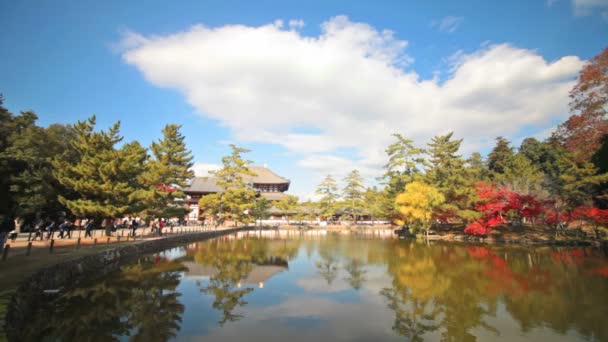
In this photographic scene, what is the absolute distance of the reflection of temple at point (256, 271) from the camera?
11.7 metres

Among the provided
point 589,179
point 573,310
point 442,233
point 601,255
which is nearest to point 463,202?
point 442,233

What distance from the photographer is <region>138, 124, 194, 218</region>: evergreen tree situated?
2284cm

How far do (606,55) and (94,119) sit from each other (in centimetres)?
3261

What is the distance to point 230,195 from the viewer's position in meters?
33.2

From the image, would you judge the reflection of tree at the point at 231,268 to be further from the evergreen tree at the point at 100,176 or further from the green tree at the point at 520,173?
the green tree at the point at 520,173

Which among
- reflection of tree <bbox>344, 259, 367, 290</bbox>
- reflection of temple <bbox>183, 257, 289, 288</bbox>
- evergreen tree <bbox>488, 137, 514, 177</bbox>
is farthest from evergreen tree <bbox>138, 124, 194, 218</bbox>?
evergreen tree <bbox>488, 137, 514, 177</bbox>

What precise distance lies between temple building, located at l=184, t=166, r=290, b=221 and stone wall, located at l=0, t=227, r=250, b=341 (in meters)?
→ 23.9

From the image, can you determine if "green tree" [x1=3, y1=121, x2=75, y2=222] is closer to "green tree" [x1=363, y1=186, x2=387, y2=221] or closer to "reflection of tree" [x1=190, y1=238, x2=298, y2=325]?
"reflection of tree" [x1=190, y1=238, x2=298, y2=325]

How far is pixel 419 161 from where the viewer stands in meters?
34.8

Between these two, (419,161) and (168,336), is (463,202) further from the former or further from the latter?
(168,336)

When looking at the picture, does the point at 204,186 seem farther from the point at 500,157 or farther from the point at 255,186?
the point at 500,157

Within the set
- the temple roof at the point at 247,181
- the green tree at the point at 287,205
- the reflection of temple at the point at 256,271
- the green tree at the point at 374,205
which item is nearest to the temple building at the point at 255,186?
the temple roof at the point at 247,181

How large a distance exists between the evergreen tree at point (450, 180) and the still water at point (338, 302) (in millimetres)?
10033

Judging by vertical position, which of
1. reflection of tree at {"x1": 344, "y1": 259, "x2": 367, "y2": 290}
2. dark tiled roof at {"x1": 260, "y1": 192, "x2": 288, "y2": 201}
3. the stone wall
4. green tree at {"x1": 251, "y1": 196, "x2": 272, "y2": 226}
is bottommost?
reflection of tree at {"x1": 344, "y1": 259, "x2": 367, "y2": 290}
